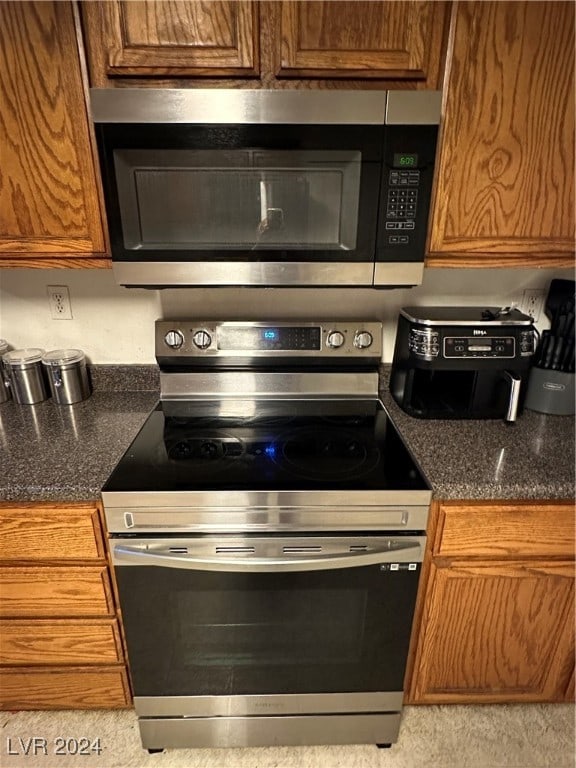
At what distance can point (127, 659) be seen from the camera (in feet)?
4.10

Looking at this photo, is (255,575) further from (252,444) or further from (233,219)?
(233,219)

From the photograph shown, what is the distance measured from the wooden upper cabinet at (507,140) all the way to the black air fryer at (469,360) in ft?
0.61

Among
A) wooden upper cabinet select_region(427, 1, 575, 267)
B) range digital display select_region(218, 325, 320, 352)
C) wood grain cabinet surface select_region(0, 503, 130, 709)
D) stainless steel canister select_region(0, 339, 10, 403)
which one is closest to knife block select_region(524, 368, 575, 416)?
wooden upper cabinet select_region(427, 1, 575, 267)

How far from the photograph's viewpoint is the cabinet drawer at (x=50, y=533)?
106 centimetres

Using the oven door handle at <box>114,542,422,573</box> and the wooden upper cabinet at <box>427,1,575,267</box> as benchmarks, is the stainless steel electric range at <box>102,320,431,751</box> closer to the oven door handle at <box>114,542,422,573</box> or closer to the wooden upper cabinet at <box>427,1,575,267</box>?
the oven door handle at <box>114,542,422,573</box>

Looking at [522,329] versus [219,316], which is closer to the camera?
[522,329]

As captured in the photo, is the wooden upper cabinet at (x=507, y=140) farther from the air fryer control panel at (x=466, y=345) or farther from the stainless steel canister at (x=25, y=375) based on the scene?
the stainless steel canister at (x=25, y=375)

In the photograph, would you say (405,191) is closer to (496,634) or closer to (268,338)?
(268,338)

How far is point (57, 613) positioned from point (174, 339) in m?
0.82

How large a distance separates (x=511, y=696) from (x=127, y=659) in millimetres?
1126

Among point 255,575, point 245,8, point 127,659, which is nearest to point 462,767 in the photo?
point 255,575

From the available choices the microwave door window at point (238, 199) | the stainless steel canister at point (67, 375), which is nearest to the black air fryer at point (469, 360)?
the microwave door window at point (238, 199)

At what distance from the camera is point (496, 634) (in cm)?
123

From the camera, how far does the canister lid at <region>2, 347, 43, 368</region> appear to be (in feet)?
4.58
